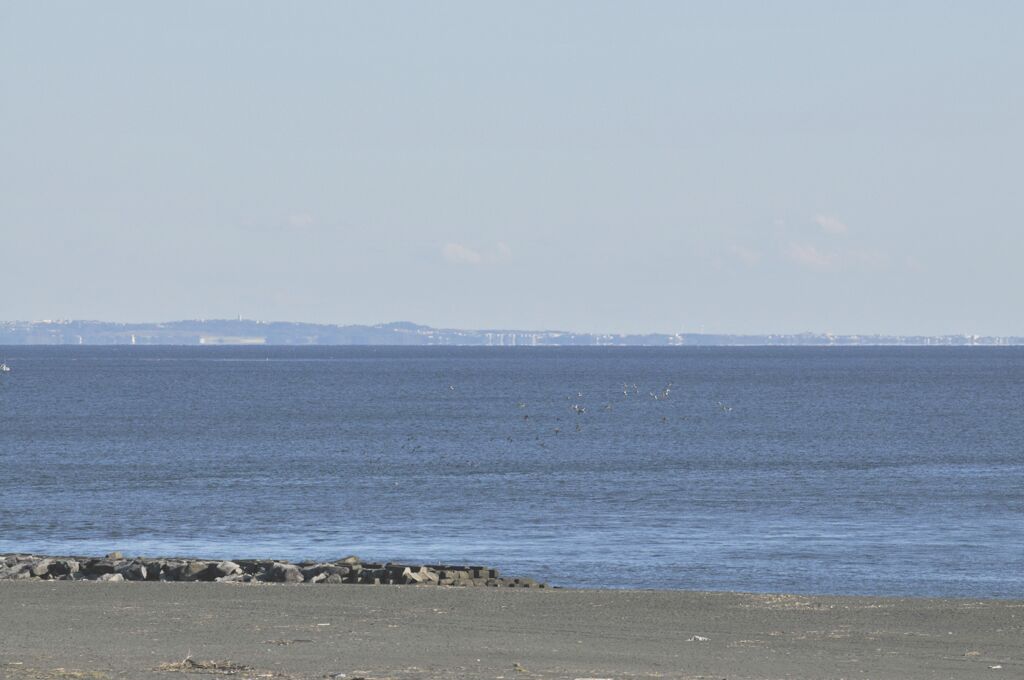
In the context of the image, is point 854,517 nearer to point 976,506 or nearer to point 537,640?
point 976,506

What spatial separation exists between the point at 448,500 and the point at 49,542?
54.0 ft

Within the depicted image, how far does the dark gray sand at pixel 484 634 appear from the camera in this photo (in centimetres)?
1659

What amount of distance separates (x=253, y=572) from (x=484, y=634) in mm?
11010

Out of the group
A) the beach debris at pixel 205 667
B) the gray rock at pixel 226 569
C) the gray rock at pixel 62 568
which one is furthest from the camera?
the gray rock at pixel 62 568

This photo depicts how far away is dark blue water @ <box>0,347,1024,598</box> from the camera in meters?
39.5

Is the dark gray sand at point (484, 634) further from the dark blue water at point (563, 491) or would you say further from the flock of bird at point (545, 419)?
the flock of bird at point (545, 419)

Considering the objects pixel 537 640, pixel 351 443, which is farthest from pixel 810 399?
pixel 537 640

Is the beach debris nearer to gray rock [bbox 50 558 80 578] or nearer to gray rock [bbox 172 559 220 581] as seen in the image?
gray rock [bbox 172 559 220 581]

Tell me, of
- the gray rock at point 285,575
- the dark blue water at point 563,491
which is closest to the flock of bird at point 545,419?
the dark blue water at point 563,491

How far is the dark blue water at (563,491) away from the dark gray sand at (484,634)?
12921 mm

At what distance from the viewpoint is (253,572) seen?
29.2 meters

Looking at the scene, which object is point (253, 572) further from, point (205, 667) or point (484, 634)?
point (205, 667)

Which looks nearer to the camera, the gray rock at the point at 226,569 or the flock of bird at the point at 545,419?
the gray rock at the point at 226,569

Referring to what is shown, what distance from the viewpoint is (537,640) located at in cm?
1867
